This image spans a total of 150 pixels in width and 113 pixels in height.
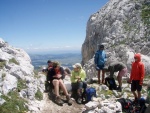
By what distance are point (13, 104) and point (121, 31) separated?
18274 millimetres

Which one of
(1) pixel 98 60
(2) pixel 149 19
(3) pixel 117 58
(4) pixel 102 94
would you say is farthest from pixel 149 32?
(4) pixel 102 94

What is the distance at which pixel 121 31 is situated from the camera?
27281 mm

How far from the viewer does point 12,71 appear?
14.4 meters

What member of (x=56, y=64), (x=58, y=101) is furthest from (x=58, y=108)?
(x=56, y=64)

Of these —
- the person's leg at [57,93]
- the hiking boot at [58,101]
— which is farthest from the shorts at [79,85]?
the hiking boot at [58,101]

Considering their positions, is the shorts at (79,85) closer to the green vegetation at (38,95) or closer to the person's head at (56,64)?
the person's head at (56,64)

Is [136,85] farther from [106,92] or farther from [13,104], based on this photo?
[13,104]

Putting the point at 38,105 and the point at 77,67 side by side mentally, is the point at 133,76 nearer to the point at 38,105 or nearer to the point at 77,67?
the point at 77,67

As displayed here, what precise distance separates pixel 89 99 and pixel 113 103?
7.57 feet

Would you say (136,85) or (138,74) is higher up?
(138,74)

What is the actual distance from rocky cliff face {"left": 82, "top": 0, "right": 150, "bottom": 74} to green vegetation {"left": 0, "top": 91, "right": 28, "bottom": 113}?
12.8 m

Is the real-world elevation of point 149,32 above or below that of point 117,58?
above

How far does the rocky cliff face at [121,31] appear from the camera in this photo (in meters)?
24.3

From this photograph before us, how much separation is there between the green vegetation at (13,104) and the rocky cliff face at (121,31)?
41.9 feet
